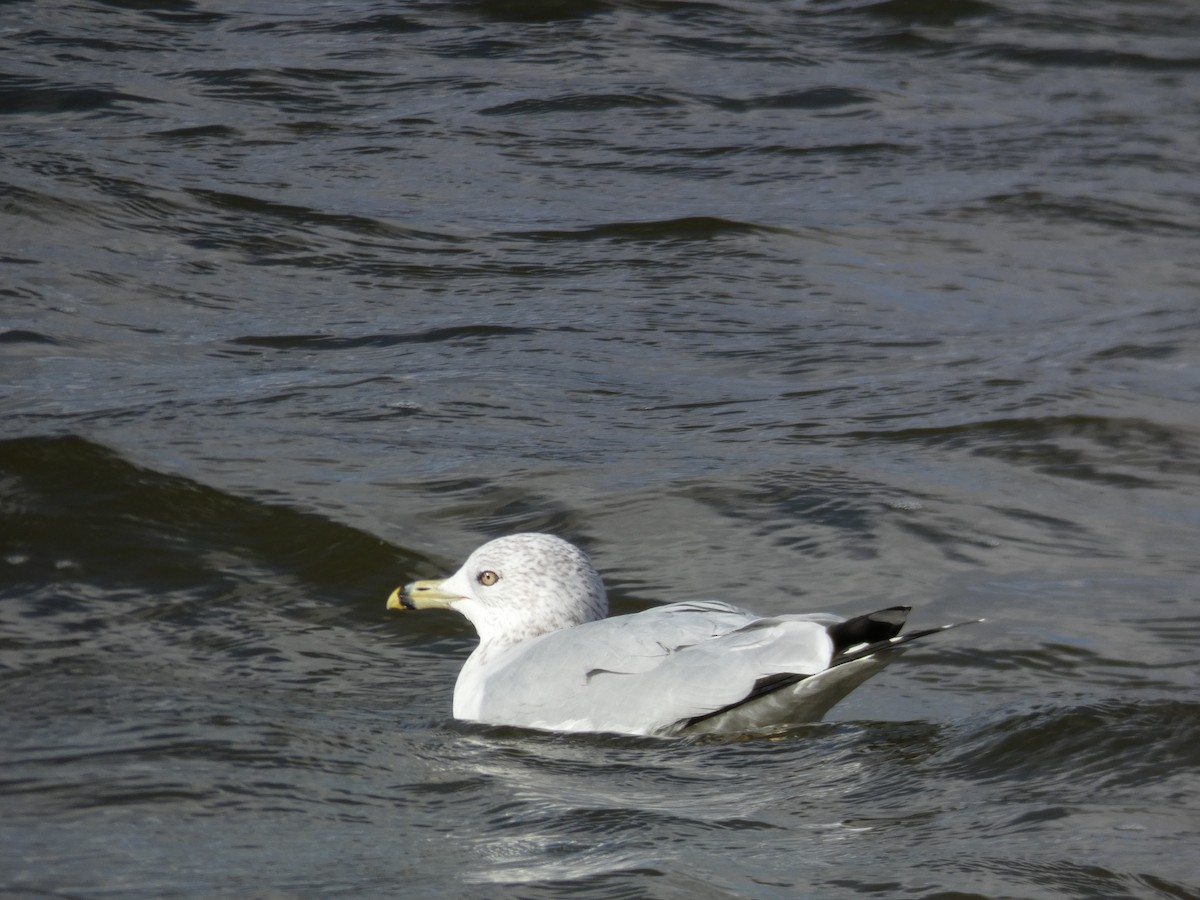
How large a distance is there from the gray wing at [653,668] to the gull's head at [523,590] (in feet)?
1.17

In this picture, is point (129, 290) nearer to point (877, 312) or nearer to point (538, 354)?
point (538, 354)

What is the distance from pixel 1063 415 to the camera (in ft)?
27.8

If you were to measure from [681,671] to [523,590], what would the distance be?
36.4 inches

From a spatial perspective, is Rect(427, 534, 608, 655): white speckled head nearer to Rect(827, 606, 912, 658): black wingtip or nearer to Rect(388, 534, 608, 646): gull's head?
Rect(388, 534, 608, 646): gull's head

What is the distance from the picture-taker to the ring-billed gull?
4.85 metres

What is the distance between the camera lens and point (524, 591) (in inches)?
229

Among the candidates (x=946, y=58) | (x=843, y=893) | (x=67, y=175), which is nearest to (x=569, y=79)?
(x=946, y=58)

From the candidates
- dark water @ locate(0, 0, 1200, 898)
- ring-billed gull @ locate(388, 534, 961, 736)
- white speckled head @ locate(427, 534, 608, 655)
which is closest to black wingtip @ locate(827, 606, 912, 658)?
ring-billed gull @ locate(388, 534, 961, 736)

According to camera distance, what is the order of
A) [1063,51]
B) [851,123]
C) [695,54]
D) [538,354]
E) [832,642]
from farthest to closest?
[1063,51] → [695,54] → [851,123] → [538,354] → [832,642]

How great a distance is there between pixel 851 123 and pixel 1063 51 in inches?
143

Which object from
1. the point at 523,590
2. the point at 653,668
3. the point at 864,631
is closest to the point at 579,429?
the point at 523,590

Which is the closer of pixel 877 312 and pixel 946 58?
pixel 877 312

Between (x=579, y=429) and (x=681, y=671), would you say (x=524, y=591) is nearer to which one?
(x=681, y=671)

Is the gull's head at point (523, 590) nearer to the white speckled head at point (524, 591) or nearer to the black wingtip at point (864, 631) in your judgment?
the white speckled head at point (524, 591)
